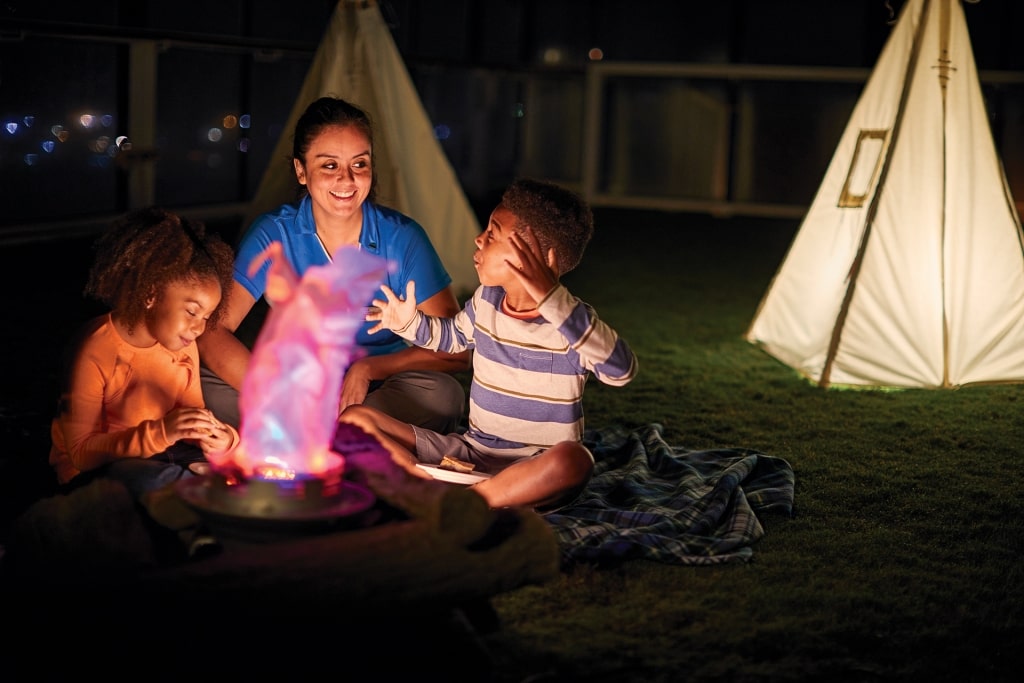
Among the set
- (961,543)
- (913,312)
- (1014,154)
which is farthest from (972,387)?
(1014,154)

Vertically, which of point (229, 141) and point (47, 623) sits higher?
point (229, 141)

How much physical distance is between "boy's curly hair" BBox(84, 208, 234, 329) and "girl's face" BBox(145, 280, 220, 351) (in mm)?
22

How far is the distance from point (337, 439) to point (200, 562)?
4.44 ft

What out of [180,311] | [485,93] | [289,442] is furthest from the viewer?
[485,93]

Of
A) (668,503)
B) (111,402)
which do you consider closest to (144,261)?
(111,402)

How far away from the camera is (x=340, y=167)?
4645mm

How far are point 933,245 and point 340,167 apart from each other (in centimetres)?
357

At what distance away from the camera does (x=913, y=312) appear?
6.70 meters

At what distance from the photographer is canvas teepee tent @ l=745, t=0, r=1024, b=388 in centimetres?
670

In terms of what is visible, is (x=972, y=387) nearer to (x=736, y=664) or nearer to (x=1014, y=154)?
(x=736, y=664)

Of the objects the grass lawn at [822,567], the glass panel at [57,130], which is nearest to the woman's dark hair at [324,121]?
the grass lawn at [822,567]

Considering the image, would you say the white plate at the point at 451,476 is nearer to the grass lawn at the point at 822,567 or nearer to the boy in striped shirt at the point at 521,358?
the boy in striped shirt at the point at 521,358

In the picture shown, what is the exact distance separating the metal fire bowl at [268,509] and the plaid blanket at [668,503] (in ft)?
3.52

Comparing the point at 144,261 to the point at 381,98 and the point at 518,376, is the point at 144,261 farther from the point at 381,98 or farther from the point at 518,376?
the point at 381,98
